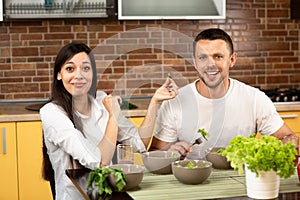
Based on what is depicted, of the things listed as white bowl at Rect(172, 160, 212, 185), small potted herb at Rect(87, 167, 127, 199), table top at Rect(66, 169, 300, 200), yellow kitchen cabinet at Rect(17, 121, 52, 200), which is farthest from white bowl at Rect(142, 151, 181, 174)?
yellow kitchen cabinet at Rect(17, 121, 52, 200)

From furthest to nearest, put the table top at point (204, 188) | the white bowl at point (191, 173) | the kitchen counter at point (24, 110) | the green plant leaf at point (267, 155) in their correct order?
the kitchen counter at point (24, 110)
the white bowl at point (191, 173)
the table top at point (204, 188)
the green plant leaf at point (267, 155)

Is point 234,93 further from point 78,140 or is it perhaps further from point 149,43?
point 149,43

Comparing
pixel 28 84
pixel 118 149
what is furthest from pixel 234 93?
pixel 28 84

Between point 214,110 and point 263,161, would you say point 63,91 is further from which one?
point 263,161

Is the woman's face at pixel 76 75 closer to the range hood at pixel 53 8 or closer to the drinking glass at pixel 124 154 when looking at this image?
the drinking glass at pixel 124 154

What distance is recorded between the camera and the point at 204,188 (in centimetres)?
248

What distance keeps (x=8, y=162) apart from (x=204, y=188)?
7.20 ft

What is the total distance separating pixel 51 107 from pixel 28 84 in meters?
1.92

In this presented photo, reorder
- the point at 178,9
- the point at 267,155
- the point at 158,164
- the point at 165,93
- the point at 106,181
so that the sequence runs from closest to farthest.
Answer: the point at 267,155 → the point at 106,181 → the point at 158,164 → the point at 165,93 → the point at 178,9

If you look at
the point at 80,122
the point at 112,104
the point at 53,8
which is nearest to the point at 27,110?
the point at 53,8

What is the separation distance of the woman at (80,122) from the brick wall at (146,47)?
150cm

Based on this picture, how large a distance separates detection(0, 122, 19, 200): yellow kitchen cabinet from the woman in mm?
1222

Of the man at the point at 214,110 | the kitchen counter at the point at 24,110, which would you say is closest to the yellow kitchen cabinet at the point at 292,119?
the kitchen counter at the point at 24,110

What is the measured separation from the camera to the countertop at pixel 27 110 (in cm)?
428
